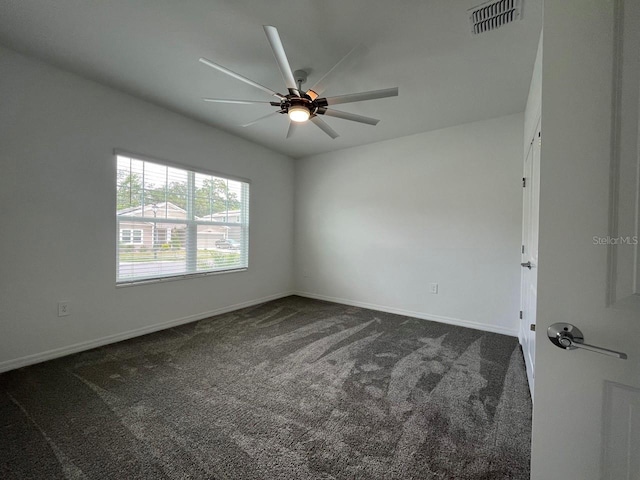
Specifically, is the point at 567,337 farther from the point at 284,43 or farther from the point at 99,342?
the point at 99,342

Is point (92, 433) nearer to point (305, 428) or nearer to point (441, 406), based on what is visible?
point (305, 428)

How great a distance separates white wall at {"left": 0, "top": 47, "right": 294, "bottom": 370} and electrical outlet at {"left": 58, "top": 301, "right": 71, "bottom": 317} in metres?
0.03

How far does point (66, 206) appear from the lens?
8.18 ft

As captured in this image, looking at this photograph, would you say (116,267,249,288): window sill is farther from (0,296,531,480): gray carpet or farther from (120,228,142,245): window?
(0,296,531,480): gray carpet

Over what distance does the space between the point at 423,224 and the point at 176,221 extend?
11.1ft

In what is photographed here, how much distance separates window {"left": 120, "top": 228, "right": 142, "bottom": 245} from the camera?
9.55 ft

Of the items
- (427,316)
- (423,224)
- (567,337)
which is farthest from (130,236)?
(427,316)

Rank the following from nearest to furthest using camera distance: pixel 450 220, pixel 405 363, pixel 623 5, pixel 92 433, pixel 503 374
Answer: pixel 623 5 < pixel 92 433 < pixel 503 374 < pixel 405 363 < pixel 450 220

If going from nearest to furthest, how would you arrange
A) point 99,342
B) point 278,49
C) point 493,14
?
1. point 278,49
2. point 493,14
3. point 99,342

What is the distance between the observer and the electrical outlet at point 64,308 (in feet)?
8.15

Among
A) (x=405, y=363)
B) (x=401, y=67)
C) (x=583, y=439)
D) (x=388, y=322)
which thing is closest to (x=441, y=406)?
(x=405, y=363)

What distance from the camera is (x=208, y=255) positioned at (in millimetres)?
3805

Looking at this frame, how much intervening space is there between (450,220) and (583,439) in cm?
323

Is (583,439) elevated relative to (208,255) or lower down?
lower down
